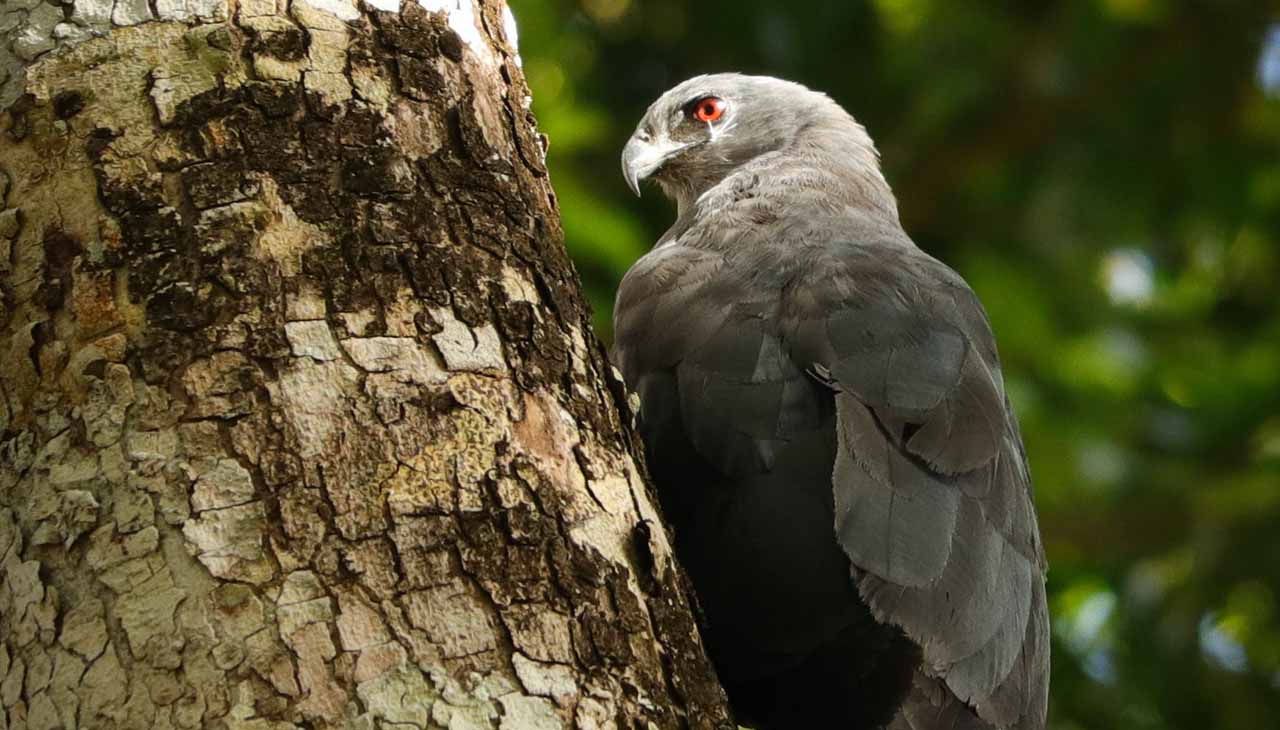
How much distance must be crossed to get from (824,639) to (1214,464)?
4.21 m

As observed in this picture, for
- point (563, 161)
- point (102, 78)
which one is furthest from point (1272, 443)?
point (102, 78)

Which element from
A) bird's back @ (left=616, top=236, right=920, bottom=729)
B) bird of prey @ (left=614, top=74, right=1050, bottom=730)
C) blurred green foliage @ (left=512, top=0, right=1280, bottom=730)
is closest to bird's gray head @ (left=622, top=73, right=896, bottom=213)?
blurred green foliage @ (left=512, top=0, right=1280, bottom=730)

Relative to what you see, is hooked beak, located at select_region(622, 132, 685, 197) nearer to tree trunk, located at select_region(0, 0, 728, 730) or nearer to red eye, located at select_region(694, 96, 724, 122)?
red eye, located at select_region(694, 96, 724, 122)

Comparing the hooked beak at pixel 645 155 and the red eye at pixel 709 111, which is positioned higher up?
the red eye at pixel 709 111

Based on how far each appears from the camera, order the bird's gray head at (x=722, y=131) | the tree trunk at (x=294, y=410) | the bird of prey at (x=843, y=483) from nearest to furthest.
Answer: the tree trunk at (x=294, y=410) < the bird of prey at (x=843, y=483) < the bird's gray head at (x=722, y=131)

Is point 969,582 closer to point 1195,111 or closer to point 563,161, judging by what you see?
point 563,161

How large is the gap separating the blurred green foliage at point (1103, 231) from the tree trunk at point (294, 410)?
3036 mm

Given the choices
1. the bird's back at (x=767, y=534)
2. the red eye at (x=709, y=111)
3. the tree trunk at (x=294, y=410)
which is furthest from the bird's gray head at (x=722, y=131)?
the tree trunk at (x=294, y=410)

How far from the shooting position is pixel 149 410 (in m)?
2.25

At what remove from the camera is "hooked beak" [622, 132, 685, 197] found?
5383 mm

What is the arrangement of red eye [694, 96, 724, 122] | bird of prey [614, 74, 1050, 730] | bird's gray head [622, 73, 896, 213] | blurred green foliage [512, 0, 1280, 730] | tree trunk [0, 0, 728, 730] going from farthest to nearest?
blurred green foliage [512, 0, 1280, 730], red eye [694, 96, 724, 122], bird's gray head [622, 73, 896, 213], bird of prey [614, 74, 1050, 730], tree trunk [0, 0, 728, 730]

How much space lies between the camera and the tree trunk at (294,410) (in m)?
2.13

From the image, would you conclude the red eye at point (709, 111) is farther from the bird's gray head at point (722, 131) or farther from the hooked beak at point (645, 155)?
the hooked beak at point (645, 155)

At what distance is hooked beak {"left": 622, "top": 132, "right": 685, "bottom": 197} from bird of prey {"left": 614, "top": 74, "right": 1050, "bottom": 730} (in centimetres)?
149
